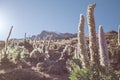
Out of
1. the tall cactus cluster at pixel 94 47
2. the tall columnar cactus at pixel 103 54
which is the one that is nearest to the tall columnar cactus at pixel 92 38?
the tall cactus cluster at pixel 94 47

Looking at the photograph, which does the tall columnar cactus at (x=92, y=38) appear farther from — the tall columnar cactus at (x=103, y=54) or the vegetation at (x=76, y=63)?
the tall columnar cactus at (x=103, y=54)

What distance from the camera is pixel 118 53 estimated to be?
75.4 feet

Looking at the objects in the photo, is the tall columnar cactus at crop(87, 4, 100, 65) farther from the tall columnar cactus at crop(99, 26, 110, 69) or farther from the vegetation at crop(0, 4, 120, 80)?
the tall columnar cactus at crop(99, 26, 110, 69)

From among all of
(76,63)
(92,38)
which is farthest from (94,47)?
(76,63)

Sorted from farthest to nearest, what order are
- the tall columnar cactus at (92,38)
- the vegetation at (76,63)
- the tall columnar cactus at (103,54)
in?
the tall columnar cactus at (92,38)
the tall columnar cactus at (103,54)
the vegetation at (76,63)

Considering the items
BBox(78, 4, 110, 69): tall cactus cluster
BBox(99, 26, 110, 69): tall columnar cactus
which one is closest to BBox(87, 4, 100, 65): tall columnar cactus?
BBox(78, 4, 110, 69): tall cactus cluster

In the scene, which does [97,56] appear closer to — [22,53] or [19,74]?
[19,74]

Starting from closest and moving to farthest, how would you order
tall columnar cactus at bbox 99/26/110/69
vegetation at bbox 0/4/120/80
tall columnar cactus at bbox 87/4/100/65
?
vegetation at bbox 0/4/120/80 → tall columnar cactus at bbox 99/26/110/69 → tall columnar cactus at bbox 87/4/100/65

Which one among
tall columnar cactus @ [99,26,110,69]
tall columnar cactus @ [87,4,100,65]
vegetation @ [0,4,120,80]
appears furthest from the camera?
tall columnar cactus @ [87,4,100,65]

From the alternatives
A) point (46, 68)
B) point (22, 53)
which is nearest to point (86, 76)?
point (46, 68)

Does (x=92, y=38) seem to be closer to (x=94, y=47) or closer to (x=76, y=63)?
(x=94, y=47)

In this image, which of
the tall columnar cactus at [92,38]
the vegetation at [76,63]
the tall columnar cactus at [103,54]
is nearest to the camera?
the vegetation at [76,63]

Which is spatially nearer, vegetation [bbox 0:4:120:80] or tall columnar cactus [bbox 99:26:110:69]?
vegetation [bbox 0:4:120:80]

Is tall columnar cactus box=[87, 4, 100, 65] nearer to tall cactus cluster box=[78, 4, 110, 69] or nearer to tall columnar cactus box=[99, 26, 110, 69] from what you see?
tall cactus cluster box=[78, 4, 110, 69]
